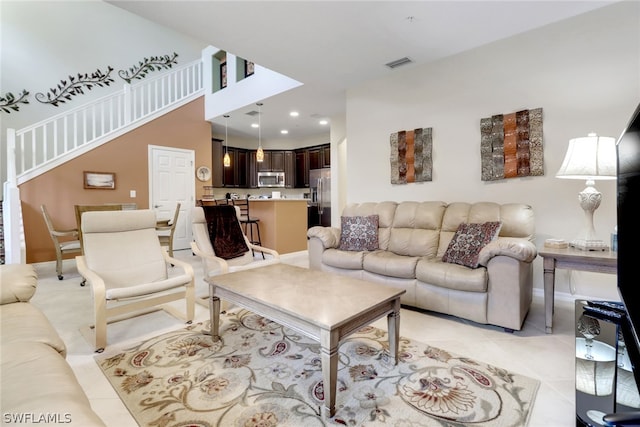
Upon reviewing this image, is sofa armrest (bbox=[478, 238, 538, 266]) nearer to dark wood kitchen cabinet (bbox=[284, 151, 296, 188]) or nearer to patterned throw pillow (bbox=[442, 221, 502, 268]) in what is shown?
patterned throw pillow (bbox=[442, 221, 502, 268])

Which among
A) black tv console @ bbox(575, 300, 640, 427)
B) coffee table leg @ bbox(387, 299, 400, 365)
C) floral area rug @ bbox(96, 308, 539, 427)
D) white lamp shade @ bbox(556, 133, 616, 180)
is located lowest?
floral area rug @ bbox(96, 308, 539, 427)

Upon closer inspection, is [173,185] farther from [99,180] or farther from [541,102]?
[541,102]

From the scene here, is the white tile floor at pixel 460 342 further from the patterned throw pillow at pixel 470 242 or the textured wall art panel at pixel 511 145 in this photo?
the textured wall art panel at pixel 511 145

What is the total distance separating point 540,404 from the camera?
153 centimetres

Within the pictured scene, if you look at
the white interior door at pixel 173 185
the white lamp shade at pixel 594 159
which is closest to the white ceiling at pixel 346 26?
the white lamp shade at pixel 594 159

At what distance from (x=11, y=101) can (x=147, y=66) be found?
2.44 m

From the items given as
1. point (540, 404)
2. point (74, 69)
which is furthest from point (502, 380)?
point (74, 69)

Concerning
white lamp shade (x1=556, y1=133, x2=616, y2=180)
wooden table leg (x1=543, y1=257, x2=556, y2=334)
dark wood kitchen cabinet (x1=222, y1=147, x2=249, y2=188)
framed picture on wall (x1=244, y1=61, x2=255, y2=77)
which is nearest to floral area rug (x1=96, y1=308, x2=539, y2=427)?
wooden table leg (x1=543, y1=257, x2=556, y2=334)

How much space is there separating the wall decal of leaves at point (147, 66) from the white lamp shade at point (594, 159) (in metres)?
7.50

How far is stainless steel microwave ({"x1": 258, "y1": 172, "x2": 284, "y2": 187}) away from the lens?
8.05 metres

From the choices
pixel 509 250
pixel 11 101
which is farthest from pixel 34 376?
pixel 11 101

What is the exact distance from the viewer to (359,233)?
3449mm

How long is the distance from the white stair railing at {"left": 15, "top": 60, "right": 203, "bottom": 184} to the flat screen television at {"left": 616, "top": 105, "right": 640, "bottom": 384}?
Answer: 6.23m

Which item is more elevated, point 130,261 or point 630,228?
point 630,228
